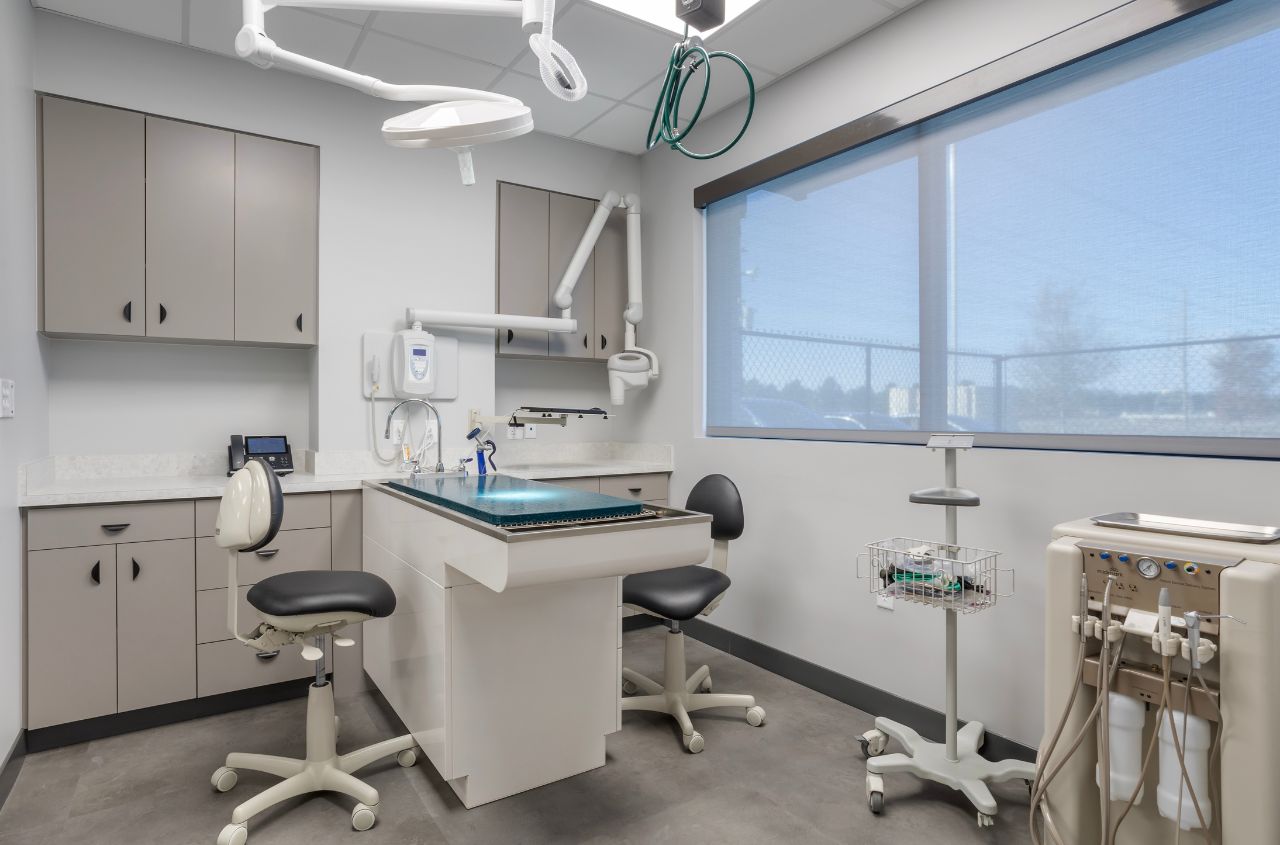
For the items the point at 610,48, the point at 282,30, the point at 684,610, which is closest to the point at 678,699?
the point at 684,610

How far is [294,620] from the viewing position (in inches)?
78.4

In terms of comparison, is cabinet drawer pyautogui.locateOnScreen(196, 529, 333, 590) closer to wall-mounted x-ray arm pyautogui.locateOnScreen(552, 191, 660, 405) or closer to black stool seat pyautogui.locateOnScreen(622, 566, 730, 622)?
black stool seat pyautogui.locateOnScreen(622, 566, 730, 622)

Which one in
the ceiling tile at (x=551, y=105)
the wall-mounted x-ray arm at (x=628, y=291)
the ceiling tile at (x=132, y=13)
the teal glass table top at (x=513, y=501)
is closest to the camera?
the teal glass table top at (x=513, y=501)

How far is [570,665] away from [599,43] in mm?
2524

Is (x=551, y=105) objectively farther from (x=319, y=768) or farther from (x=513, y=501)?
(x=319, y=768)

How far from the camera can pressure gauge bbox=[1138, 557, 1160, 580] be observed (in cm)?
152

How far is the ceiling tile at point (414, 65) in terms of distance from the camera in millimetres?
3016

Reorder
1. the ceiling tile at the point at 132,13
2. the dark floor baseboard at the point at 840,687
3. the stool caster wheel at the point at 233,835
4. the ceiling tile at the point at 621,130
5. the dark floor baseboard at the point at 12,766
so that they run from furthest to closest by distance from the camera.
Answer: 1. the ceiling tile at the point at 621,130
2. the ceiling tile at the point at 132,13
3. the dark floor baseboard at the point at 840,687
4. the dark floor baseboard at the point at 12,766
5. the stool caster wheel at the point at 233,835

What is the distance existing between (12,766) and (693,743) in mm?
2241

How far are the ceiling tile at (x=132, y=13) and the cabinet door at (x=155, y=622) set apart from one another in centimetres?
207

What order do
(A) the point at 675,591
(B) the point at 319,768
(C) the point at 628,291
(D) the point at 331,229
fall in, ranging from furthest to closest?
1. (C) the point at 628,291
2. (D) the point at 331,229
3. (A) the point at 675,591
4. (B) the point at 319,768

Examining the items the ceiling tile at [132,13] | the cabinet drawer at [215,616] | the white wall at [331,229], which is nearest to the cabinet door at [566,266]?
the white wall at [331,229]

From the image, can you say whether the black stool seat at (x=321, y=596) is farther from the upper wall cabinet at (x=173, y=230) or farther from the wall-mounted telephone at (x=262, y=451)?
the upper wall cabinet at (x=173, y=230)

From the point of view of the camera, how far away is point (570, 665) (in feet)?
7.17
